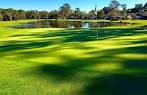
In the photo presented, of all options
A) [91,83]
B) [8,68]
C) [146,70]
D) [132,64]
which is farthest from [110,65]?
[8,68]

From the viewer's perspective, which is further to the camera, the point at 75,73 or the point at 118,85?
the point at 75,73

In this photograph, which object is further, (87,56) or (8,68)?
(87,56)

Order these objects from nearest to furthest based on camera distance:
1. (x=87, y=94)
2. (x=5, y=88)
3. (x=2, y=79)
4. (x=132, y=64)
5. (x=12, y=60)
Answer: (x=87, y=94)
(x=5, y=88)
(x=2, y=79)
(x=132, y=64)
(x=12, y=60)

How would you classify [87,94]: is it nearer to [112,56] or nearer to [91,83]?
[91,83]

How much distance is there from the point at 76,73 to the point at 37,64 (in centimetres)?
282

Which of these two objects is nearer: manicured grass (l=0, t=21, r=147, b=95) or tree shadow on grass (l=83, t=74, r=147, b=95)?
tree shadow on grass (l=83, t=74, r=147, b=95)

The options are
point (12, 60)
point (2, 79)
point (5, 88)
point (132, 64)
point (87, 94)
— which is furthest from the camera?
point (12, 60)

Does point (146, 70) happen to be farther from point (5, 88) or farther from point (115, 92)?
point (5, 88)

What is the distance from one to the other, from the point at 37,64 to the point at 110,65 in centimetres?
350

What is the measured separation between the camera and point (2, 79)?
36.3 feet

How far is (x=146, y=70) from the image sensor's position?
1152cm

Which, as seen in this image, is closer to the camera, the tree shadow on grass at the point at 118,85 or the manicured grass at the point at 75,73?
the tree shadow on grass at the point at 118,85

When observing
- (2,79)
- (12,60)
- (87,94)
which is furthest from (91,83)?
(12,60)

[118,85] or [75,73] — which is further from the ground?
[75,73]
